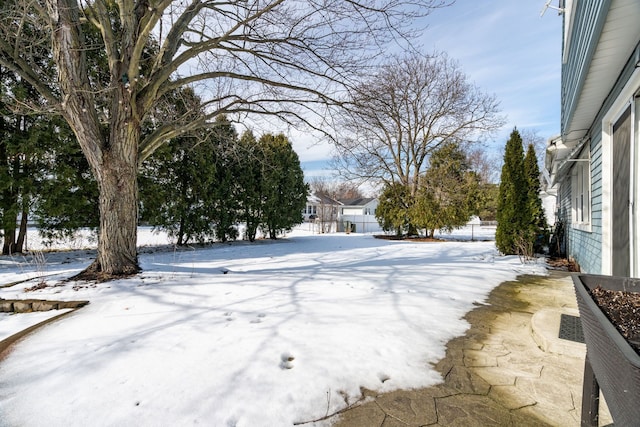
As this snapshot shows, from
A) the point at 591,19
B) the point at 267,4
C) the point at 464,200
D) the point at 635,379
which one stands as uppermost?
the point at 267,4

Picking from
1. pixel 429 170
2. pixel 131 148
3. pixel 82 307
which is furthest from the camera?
pixel 429 170

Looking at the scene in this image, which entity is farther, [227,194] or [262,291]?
[227,194]

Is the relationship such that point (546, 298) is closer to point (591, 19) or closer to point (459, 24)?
point (591, 19)

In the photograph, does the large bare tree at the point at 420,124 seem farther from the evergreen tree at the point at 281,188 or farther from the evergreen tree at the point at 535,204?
the evergreen tree at the point at 535,204

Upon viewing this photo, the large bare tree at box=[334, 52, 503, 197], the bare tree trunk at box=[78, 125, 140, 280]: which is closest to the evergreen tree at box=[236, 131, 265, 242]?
the large bare tree at box=[334, 52, 503, 197]

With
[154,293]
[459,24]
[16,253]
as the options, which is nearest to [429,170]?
[459,24]

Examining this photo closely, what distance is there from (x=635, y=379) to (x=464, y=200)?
1496cm

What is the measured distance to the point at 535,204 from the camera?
8.50 m

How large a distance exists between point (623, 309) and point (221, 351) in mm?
2304

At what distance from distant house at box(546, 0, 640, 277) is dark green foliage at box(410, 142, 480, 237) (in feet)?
30.9

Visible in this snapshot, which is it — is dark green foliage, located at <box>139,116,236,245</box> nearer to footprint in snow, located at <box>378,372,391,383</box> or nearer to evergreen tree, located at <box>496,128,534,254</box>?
evergreen tree, located at <box>496,128,534,254</box>

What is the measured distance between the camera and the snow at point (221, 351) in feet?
5.57

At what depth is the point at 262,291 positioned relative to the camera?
3.97 meters

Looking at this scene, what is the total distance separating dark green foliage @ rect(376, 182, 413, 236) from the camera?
1577cm
